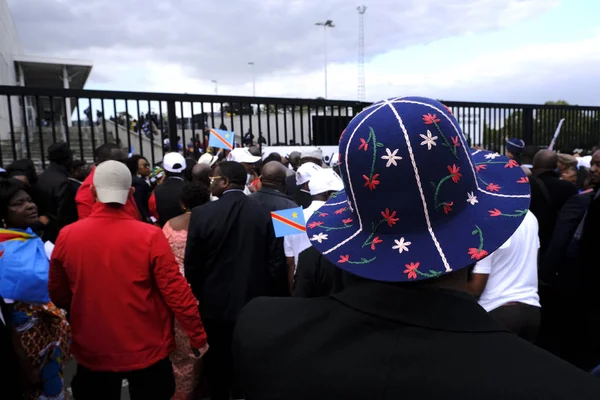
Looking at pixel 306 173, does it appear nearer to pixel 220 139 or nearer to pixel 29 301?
pixel 29 301

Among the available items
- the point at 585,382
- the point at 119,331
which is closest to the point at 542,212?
the point at 119,331

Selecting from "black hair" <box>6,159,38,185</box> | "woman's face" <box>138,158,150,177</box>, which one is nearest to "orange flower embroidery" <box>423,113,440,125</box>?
"black hair" <box>6,159,38,185</box>

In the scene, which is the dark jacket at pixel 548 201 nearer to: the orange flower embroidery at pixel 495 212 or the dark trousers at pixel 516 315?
the dark trousers at pixel 516 315

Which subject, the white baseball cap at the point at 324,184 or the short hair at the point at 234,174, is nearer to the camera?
the short hair at the point at 234,174

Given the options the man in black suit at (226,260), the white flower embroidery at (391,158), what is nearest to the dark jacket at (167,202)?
the man in black suit at (226,260)

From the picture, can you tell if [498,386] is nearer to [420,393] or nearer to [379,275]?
[420,393]

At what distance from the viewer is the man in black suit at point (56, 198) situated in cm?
532

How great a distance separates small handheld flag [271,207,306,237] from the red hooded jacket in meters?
0.80

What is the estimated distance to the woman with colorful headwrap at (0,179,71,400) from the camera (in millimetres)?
2717

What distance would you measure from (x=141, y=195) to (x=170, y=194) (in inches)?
40.0

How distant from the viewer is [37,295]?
9.21 feet

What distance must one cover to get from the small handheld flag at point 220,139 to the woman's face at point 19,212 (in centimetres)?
416

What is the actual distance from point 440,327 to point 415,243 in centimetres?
25

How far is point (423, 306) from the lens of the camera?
916mm
